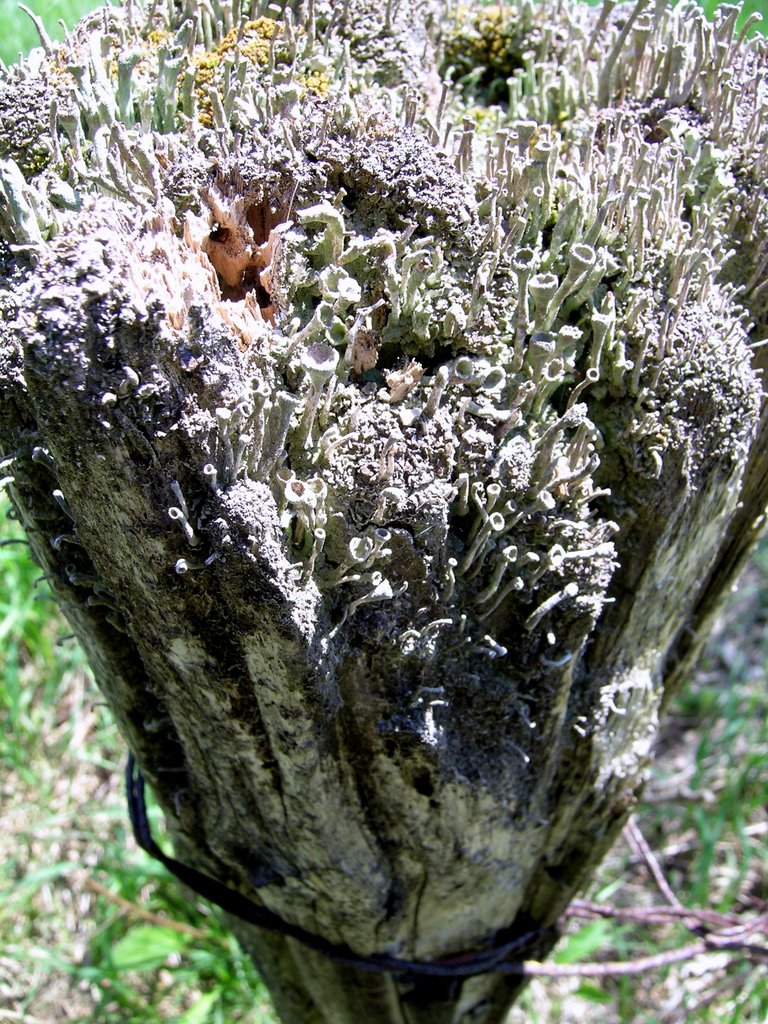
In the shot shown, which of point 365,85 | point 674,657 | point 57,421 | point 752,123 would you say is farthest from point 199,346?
point 674,657

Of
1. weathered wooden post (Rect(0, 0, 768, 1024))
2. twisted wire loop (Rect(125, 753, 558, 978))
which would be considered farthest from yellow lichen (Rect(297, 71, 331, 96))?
twisted wire loop (Rect(125, 753, 558, 978))

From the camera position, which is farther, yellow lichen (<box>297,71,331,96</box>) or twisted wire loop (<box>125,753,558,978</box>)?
twisted wire loop (<box>125,753,558,978</box>)

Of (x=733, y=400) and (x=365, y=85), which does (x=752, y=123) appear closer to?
(x=733, y=400)

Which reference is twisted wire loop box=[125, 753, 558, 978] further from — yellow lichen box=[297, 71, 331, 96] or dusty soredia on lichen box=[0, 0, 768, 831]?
yellow lichen box=[297, 71, 331, 96]

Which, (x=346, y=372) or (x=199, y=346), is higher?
(x=199, y=346)

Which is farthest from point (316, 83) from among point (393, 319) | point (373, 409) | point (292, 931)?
point (292, 931)

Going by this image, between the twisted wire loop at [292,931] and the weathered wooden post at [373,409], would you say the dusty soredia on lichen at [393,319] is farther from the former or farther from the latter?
the twisted wire loop at [292,931]

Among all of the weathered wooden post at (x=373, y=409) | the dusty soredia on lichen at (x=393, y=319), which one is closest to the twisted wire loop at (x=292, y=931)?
the weathered wooden post at (x=373, y=409)
